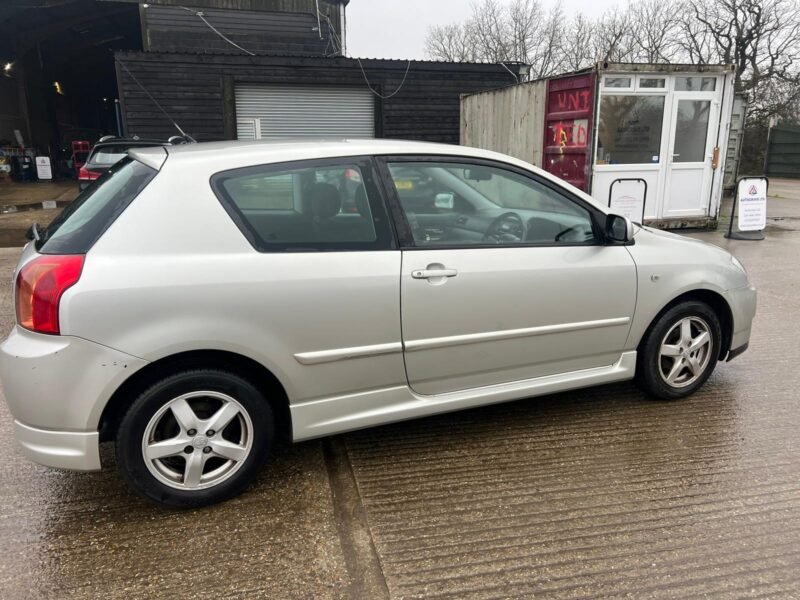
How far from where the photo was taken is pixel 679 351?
3744mm

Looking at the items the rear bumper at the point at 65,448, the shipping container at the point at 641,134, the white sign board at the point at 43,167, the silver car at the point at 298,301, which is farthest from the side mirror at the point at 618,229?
the white sign board at the point at 43,167

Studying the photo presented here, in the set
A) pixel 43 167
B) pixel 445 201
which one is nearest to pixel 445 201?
pixel 445 201

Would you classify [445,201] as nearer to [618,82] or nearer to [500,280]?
[500,280]

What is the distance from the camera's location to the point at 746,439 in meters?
3.38

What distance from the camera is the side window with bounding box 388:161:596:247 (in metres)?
3.06

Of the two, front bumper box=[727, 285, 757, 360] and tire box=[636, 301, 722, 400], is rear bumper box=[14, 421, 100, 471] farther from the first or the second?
front bumper box=[727, 285, 757, 360]

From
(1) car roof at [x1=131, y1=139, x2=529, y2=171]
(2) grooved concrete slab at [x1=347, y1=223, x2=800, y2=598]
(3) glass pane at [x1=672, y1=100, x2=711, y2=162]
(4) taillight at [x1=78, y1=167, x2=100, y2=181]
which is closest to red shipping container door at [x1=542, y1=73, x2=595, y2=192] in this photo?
(3) glass pane at [x1=672, y1=100, x2=711, y2=162]

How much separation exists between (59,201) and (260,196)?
15.0 meters

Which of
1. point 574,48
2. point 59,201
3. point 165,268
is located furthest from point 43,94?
point 165,268

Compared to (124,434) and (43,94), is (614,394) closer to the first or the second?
(124,434)

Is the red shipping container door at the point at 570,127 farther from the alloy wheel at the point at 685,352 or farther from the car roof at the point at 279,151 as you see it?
the car roof at the point at 279,151

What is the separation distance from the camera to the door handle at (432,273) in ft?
9.48

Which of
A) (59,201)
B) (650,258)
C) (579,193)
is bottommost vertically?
(59,201)

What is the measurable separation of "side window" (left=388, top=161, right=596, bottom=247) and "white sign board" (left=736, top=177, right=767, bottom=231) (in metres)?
8.03
